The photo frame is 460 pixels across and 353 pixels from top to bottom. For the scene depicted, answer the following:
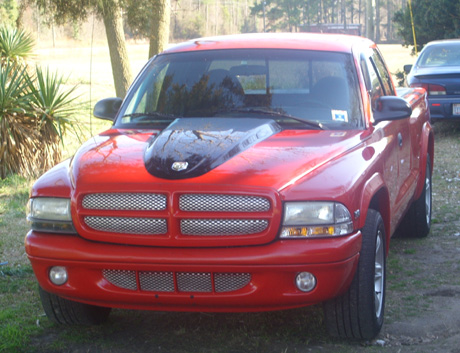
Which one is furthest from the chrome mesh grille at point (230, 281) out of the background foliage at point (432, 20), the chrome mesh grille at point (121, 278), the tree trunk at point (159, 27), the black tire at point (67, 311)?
the background foliage at point (432, 20)

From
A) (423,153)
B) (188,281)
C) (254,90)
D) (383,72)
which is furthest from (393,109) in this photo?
(188,281)

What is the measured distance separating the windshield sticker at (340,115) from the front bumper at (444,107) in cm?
789

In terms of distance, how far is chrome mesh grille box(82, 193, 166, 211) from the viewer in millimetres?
3631

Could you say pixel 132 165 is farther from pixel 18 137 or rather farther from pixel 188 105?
pixel 18 137

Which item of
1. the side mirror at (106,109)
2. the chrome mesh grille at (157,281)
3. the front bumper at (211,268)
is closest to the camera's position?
the front bumper at (211,268)

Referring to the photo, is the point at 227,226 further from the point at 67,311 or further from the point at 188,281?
the point at 67,311

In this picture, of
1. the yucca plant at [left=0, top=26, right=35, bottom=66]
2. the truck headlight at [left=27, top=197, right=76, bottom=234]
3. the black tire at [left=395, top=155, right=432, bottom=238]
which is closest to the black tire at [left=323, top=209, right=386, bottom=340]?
the truck headlight at [left=27, top=197, right=76, bottom=234]

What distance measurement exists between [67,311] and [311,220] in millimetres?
1556

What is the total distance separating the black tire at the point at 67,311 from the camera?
419cm

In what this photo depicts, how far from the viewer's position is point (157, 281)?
365cm

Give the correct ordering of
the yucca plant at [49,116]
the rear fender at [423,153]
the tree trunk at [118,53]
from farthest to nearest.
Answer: the tree trunk at [118,53]
the yucca plant at [49,116]
the rear fender at [423,153]

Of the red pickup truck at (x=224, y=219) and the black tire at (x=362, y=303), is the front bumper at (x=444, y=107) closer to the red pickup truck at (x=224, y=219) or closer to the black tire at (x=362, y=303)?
the red pickup truck at (x=224, y=219)

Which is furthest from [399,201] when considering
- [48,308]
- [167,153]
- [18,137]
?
[18,137]

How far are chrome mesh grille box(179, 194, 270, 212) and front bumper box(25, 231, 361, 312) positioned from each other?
0.19 meters
